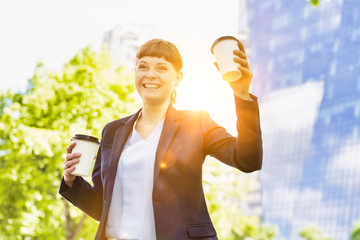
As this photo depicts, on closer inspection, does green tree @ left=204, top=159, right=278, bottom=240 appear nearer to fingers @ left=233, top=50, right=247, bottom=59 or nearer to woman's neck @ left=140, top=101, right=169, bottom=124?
woman's neck @ left=140, top=101, right=169, bottom=124

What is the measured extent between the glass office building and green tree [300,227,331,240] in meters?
1.19

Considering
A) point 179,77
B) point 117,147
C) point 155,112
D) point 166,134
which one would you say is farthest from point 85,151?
point 179,77

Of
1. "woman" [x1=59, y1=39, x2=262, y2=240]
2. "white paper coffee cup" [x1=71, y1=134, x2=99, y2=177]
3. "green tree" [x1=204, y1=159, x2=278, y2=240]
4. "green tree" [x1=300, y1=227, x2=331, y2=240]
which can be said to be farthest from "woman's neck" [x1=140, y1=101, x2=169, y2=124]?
"green tree" [x1=300, y1=227, x2=331, y2=240]

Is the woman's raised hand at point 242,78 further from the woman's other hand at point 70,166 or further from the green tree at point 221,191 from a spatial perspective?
the green tree at point 221,191

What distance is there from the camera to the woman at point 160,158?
6.42 feet

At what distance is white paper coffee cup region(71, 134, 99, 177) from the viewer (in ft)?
8.25

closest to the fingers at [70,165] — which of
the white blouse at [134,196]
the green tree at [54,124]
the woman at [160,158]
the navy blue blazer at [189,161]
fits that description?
the woman at [160,158]

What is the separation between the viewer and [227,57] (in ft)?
6.52

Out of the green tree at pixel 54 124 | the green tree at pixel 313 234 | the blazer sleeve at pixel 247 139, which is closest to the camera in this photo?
the blazer sleeve at pixel 247 139

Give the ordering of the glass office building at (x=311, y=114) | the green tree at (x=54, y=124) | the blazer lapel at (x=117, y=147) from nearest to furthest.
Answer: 1. the blazer lapel at (x=117, y=147)
2. the green tree at (x=54, y=124)
3. the glass office building at (x=311, y=114)

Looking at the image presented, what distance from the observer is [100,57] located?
14109 mm

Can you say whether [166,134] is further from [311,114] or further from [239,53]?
[311,114]

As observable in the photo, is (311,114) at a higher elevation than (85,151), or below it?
higher

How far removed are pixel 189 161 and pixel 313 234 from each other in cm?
7451
